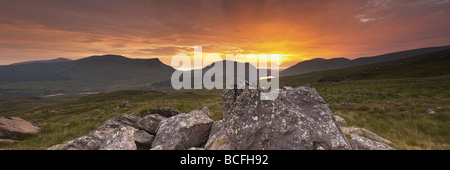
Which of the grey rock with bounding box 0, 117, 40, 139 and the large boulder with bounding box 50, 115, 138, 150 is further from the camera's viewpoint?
the grey rock with bounding box 0, 117, 40, 139

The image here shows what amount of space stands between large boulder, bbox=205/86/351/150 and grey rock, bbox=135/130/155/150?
3.12 metres

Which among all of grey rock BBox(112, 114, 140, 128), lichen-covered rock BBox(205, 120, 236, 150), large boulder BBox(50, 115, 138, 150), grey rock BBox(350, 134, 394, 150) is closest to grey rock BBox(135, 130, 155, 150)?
large boulder BBox(50, 115, 138, 150)

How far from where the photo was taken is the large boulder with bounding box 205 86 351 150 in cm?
675

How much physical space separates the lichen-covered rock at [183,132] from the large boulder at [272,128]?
66 cm

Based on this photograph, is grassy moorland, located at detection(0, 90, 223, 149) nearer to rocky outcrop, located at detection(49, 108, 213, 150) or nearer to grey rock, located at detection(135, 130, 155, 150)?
rocky outcrop, located at detection(49, 108, 213, 150)

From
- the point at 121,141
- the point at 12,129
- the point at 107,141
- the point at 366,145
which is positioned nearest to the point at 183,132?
the point at 121,141

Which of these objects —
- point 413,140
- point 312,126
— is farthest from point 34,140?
point 413,140

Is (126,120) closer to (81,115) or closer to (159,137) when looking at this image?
(159,137)

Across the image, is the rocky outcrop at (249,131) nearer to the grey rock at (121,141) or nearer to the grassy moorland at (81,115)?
the grey rock at (121,141)

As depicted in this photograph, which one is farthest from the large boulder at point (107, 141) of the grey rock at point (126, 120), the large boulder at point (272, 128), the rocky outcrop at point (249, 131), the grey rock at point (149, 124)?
the large boulder at point (272, 128)

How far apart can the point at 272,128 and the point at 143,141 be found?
5951 millimetres
